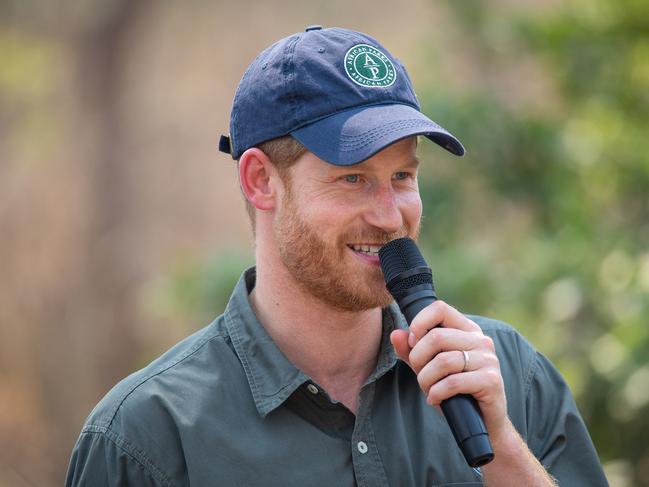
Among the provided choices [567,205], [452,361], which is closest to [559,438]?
[452,361]

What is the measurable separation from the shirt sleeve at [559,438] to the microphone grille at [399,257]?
1.85ft

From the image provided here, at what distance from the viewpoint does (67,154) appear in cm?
1041

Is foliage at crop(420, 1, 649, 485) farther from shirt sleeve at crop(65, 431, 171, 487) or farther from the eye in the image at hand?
shirt sleeve at crop(65, 431, 171, 487)

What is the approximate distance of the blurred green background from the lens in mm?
5129

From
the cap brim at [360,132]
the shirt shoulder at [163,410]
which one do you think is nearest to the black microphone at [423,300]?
the cap brim at [360,132]

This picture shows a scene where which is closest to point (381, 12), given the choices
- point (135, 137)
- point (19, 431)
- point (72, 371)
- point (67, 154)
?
point (135, 137)

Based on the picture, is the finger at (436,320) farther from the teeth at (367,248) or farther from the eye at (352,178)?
the eye at (352,178)

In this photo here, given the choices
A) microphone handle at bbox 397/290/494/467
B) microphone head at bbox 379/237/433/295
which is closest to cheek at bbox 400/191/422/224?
microphone head at bbox 379/237/433/295

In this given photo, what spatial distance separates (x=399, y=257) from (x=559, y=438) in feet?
2.26

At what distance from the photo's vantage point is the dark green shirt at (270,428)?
230 cm

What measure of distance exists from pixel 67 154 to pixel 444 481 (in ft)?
28.5

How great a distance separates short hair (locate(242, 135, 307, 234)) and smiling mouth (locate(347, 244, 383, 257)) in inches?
10.1

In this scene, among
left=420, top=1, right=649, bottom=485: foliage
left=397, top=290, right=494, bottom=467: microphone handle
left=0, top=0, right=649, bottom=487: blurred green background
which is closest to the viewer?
left=397, top=290, right=494, bottom=467: microphone handle

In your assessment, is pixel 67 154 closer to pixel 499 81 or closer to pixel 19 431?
pixel 19 431
